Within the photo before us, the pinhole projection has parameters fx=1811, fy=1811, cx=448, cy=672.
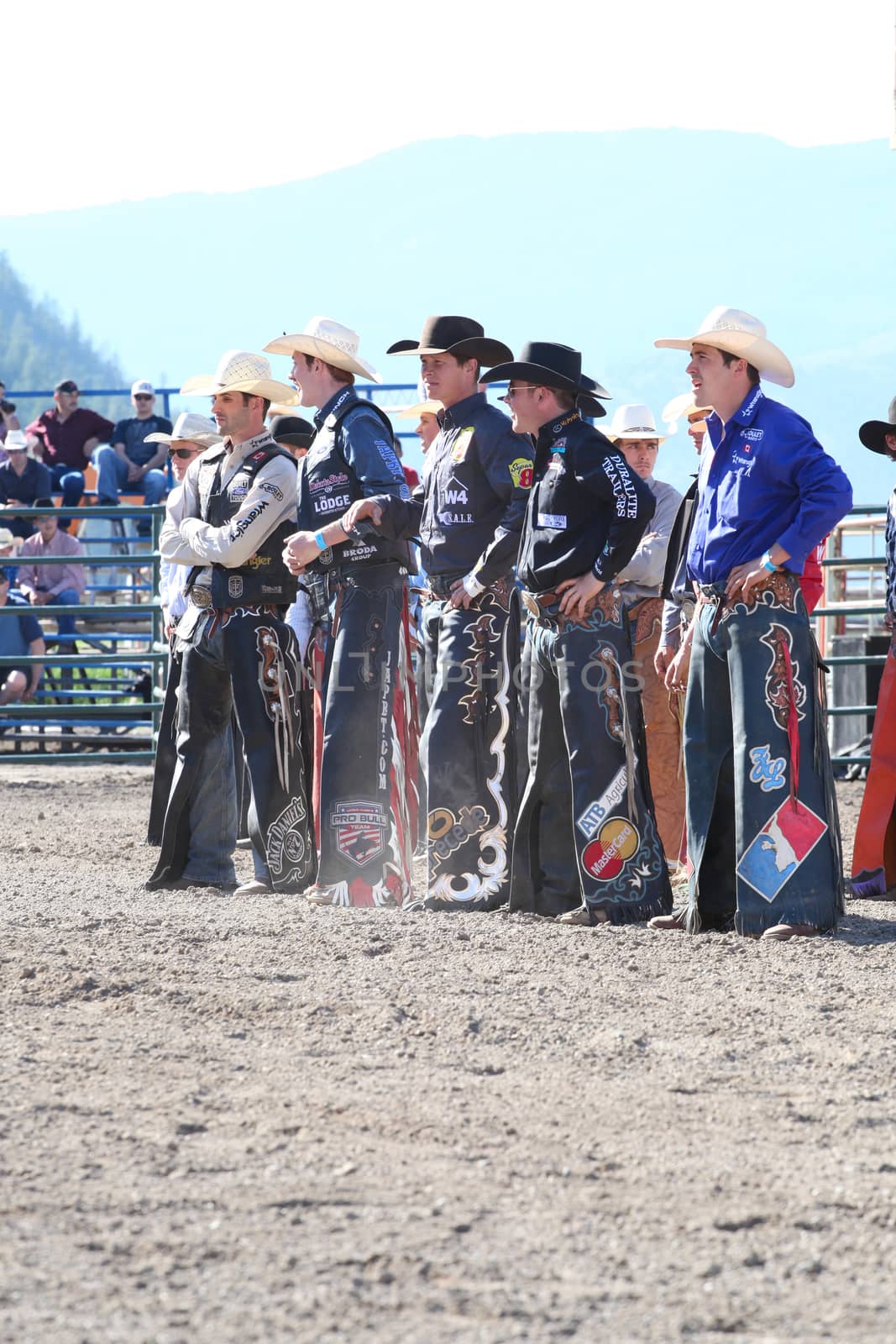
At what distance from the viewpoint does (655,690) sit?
312 inches

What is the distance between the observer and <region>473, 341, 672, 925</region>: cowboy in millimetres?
6266

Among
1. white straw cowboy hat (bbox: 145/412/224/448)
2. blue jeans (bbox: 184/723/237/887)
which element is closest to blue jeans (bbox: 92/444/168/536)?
white straw cowboy hat (bbox: 145/412/224/448)

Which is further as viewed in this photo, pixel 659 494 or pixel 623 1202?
pixel 659 494

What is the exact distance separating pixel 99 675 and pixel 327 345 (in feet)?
43.8

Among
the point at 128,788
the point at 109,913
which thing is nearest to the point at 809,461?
the point at 109,913

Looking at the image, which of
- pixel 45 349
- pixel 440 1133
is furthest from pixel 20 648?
pixel 45 349

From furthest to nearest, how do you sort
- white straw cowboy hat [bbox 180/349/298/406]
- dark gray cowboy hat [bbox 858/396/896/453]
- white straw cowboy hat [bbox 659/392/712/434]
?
1. white straw cowboy hat [bbox 659/392/712/434]
2. dark gray cowboy hat [bbox 858/396/896/453]
3. white straw cowboy hat [bbox 180/349/298/406]

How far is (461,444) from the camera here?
6.64m

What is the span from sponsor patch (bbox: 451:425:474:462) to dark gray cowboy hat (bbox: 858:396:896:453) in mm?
1933

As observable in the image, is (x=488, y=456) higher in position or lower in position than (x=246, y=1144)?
higher

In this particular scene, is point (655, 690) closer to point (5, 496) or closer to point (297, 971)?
point (297, 971)

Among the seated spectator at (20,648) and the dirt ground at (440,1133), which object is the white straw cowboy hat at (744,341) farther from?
the seated spectator at (20,648)

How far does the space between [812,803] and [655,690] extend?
2086 mm

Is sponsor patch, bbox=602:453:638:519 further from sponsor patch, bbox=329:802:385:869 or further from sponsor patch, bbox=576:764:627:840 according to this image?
sponsor patch, bbox=329:802:385:869
